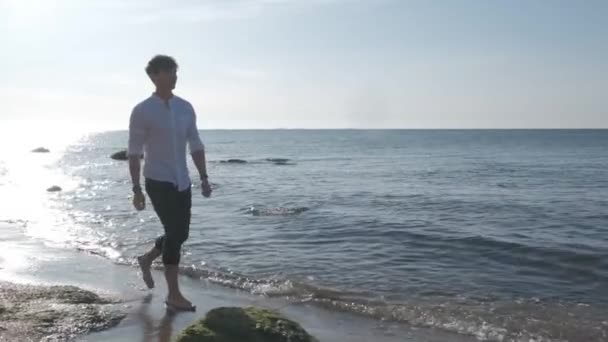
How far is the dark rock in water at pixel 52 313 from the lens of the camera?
15.9ft

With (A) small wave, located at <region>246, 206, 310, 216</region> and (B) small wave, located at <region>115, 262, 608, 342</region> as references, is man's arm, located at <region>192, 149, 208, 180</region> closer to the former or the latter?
(B) small wave, located at <region>115, 262, 608, 342</region>

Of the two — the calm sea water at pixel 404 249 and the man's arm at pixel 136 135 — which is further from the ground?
the man's arm at pixel 136 135

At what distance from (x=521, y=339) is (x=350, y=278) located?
8.87 ft

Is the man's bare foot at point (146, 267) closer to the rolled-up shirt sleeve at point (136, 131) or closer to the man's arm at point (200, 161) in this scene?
the man's arm at point (200, 161)

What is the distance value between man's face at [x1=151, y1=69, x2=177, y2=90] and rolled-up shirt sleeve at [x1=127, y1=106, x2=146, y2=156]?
11.1 inches

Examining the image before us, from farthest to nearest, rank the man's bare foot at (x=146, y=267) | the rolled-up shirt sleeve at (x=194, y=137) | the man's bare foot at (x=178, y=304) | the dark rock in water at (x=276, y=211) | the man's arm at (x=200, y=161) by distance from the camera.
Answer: the dark rock in water at (x=276, y=211) → the man's bare foot at (x=146, y=267) → the man's bare foot at (x=178, y=304) → the man's arm at (x=200, y=161) → the rolled-up shirt sleeve at (x=194, y=137)

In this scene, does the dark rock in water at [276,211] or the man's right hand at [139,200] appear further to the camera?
the dark rock in water at [276,211]

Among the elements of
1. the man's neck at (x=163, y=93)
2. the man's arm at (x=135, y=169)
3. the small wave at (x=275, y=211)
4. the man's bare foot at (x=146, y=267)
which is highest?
the man's neck at (x=163, y=93)

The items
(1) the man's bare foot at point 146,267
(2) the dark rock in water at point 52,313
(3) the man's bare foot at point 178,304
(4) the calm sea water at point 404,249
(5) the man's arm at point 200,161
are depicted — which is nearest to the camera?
(2) the dark rock in water at point 52,313

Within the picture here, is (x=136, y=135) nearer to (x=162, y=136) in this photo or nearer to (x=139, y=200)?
(x=162, y=136)

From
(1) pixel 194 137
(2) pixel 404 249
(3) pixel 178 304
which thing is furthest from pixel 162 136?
(2) pixel 404 249

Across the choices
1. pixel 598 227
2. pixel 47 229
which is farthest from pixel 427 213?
pixel 47 229

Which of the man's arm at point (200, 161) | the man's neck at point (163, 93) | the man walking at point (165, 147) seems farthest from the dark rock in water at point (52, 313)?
the man's neck at point (163, 93)

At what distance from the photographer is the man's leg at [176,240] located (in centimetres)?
547
